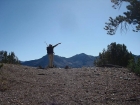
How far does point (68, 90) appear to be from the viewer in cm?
796

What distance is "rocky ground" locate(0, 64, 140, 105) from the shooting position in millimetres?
6719

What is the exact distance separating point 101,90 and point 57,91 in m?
1.64

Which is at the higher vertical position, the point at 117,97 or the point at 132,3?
the point at 132,3

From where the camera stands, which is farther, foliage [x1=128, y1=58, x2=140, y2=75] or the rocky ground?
foliage [x1=128, y1=58, x2=140, y2=75]

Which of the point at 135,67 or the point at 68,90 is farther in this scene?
the point at 135,67

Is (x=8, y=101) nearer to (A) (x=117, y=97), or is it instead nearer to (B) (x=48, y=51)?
(A) (x=117, y=97)

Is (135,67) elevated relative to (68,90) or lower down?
elevated

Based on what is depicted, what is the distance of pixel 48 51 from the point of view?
603 inches

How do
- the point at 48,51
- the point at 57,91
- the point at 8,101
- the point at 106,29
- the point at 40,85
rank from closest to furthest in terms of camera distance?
the point at 8,101 → the point at 57,91 → the point at 40,85 → the point at 106,29 → the point at 48,51

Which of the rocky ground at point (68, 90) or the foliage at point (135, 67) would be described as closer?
the rocky ground at point (68, 90)

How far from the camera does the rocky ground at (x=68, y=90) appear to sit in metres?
6.72

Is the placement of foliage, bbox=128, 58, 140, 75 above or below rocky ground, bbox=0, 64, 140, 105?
above

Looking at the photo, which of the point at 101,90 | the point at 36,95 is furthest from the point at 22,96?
the point at 101,90

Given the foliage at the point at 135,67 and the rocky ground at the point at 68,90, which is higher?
the foliage at the point at 135,67
